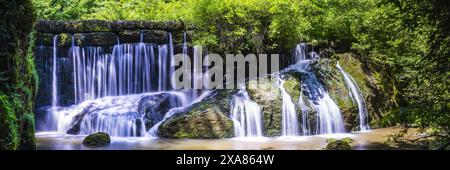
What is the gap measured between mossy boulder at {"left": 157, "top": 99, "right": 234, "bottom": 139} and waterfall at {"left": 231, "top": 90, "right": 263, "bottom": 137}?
11.1 inches

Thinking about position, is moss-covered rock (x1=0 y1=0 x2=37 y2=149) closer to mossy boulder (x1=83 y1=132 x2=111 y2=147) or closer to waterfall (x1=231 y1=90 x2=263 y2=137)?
mossy boulder (x1=83 y1=132 x2=111 y2=147)

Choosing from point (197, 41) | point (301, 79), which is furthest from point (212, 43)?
point (301, 79)

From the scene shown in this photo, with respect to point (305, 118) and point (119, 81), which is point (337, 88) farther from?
point (119, 81)

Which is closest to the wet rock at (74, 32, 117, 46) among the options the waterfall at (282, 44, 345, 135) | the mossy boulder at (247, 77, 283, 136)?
the mossy boulder at (247, 77, 283, 136)

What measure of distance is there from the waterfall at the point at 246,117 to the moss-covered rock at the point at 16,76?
6534 millimetres

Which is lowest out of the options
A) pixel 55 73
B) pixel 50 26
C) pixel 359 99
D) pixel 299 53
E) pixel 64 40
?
pixel 359 99

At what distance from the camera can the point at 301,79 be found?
15055 mm

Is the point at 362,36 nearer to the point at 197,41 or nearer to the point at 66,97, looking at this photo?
the point at 197,41

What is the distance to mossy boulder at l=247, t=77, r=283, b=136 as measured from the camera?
1342 centimetres

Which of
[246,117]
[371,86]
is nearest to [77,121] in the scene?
[246,117]

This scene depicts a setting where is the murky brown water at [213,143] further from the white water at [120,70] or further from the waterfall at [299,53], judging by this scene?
the waterfall at [299,53]

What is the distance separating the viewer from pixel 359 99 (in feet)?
49.3

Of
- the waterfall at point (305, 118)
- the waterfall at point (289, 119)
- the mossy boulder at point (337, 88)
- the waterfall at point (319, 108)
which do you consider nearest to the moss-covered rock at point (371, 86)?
the mossy boulder at point (337, 88)

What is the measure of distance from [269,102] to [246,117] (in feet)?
2.94
